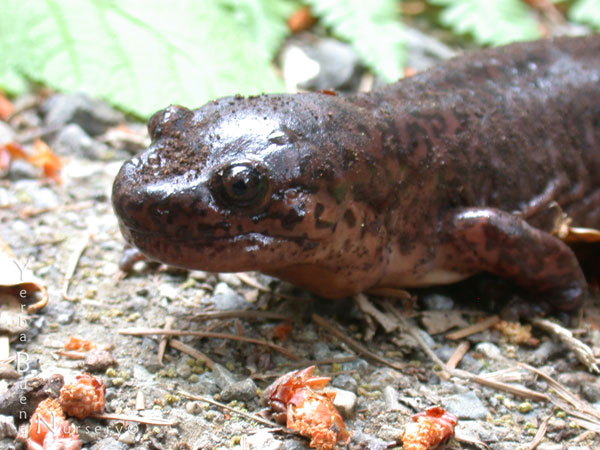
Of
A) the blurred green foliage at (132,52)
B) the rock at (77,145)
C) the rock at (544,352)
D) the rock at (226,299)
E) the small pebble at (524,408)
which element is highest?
the blurred green foliage at (132,52)

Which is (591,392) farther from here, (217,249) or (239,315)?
(217,249)

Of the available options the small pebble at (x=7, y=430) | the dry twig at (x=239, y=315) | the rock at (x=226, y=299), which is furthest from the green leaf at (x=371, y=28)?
the small pebble at (x=7, y=430)

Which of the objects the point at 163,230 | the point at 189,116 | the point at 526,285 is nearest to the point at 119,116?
the point at 189,116

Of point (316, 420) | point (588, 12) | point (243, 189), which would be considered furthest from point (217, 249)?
point (588, 12)

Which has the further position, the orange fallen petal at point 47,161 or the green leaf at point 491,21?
the green leaf at point 491,21

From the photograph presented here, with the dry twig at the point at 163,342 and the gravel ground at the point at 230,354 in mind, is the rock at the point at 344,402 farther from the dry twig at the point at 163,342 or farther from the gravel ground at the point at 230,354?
the dry twig at the point at 163,342

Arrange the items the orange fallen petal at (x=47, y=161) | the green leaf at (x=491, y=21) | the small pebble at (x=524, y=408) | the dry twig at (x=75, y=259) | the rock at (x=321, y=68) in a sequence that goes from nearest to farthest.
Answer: the small pebble at (x=524, y=408)
the dry twig at (x=75, y=259)
the orange fallen petal at (x=47, y=161)
the rock at (x=321, y=68)
the green leaf at (x=491, y=21)
